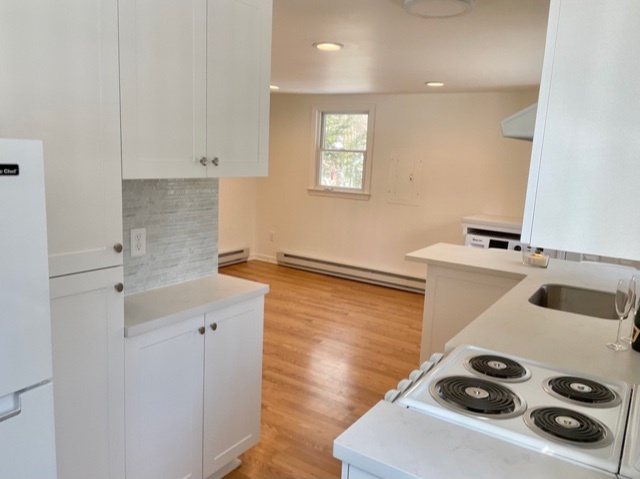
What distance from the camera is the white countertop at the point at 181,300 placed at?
1738 millimetres

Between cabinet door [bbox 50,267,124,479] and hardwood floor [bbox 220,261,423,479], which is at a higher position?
cabinet door [bbox 50,267,124,479]

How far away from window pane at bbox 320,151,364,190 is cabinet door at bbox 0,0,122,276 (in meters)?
4.57

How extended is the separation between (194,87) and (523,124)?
121cm

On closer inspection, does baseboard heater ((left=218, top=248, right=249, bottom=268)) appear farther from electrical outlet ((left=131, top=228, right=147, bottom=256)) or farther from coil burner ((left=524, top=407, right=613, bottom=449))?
coil burner ((left=524, top=407, right=613, bottom=449))

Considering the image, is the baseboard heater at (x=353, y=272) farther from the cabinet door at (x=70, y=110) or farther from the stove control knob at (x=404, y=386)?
the cabinet door at (x=70, y=110)

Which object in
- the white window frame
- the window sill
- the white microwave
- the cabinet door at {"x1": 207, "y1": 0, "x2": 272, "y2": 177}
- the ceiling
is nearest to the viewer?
the cabinet door at {"x1": 207, "y1": 0, "x2": 272, "y2": 177}

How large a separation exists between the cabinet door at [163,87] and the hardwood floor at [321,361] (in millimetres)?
1522

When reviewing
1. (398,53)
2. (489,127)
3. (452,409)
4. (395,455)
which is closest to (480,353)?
(452,409)

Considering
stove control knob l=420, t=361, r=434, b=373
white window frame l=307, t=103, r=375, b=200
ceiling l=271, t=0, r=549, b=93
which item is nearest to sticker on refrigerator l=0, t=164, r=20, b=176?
stove control knob l=420, t=361, r=434, b=373

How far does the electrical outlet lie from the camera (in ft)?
6.55

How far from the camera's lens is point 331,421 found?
109 inches

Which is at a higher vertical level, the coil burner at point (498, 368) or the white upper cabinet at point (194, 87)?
the white upper cabinet at point (194, 87)

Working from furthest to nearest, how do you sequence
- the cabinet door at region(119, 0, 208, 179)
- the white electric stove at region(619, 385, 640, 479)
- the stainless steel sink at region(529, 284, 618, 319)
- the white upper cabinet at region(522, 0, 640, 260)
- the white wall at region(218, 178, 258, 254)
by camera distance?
the white wall at region(218, 178, 258, 254) → the stainless steel sink at region(529, 284, 618, 319) → the cabinet door at region(119, 0, 208, 179) → the white electric stove at region(619, 385, 640, 479) → the white upper cabinet at region(522, 0, 640, 260)

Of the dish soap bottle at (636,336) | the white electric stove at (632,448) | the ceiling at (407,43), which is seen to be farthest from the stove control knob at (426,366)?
the ceiling at (407,43)
